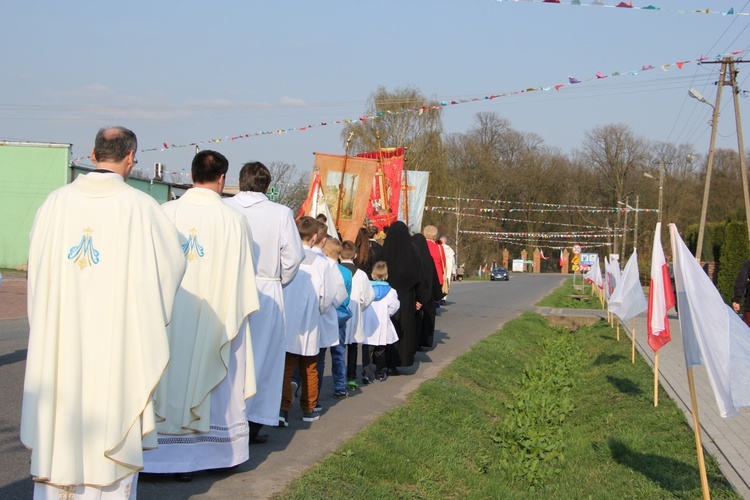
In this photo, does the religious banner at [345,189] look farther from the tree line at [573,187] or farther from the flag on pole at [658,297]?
the tree line at [573,187]

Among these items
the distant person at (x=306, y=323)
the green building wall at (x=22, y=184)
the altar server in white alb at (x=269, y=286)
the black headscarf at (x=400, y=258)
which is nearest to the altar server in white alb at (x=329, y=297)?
the distant person at (x=306, y=323)

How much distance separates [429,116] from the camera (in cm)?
5603

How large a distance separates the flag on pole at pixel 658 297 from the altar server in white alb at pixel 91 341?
21.4ft

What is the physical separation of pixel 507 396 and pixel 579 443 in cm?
326

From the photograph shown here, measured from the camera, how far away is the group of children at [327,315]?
8.05 metres

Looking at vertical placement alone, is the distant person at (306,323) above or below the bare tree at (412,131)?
below

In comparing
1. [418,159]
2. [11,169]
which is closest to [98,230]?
[11,169]

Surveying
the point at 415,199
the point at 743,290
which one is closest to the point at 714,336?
the point at 743,290

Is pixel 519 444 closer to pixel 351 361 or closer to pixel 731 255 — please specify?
pixel 351 361

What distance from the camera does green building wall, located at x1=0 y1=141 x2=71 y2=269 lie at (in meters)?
40.4

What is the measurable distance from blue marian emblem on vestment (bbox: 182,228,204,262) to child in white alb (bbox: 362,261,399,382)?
4.95m

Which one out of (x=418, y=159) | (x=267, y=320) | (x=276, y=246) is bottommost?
(x=267, y=320)

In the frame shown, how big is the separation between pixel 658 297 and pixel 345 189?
25.6ft

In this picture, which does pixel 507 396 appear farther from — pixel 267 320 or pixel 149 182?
pixel 149 182
